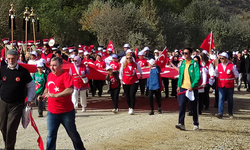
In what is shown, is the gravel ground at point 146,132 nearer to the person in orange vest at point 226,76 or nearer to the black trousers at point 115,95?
the black trousers at point 115,95

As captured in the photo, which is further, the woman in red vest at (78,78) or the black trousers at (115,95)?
the black trousers at (115,95)

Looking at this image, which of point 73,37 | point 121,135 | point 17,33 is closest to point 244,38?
point 73,37

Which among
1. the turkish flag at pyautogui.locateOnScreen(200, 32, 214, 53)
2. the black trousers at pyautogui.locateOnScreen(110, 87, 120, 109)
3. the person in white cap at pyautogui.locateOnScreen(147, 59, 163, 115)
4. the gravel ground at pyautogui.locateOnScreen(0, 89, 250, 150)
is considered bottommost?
the gravel ground at pyautogui.locateOnScreen(0, 89, 250, 150)

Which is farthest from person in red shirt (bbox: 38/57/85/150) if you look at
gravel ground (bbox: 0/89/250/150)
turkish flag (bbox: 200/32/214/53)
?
turkish flag (bbox: 200/32/214/53)

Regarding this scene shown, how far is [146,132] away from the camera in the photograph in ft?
29.2

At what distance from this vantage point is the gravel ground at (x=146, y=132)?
7.85 m

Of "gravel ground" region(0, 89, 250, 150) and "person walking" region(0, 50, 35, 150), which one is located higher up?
"person walking" region(0, 50, 35, 150)

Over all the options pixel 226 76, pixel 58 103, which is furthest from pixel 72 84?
pixel 226 76

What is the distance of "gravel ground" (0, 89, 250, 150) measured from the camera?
25.7 ft

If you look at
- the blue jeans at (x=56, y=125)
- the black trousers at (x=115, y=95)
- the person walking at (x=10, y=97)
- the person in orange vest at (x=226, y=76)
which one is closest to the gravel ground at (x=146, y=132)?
the black trousers at (x=115, y=95)

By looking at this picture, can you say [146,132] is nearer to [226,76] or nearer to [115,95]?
[115,95]

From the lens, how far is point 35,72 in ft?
38.8

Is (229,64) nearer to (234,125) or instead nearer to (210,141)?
(234,125)

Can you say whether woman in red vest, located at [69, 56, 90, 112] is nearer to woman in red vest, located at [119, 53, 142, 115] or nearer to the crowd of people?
the crowd of people
